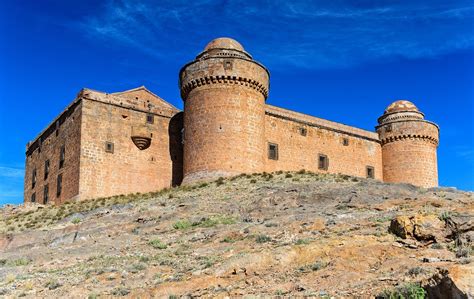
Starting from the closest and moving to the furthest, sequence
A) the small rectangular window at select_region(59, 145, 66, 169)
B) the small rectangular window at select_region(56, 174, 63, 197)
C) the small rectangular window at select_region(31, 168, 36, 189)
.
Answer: the small rectangular window at select_region(56, 174, 63, 197) → the small rectangular window at select_region(59, 145, 66, 169) → the small rectangular window at select_region(31, 168, 36, 189)

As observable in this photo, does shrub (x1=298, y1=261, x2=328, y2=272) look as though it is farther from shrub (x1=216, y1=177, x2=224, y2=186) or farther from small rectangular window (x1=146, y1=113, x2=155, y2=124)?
small rectangular window (x1=146, y1=113, x2=155, y2=124)

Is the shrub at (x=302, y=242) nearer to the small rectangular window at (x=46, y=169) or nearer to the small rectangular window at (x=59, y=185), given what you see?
the small rectangular window at (x=59, y=185)

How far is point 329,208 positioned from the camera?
19.6m

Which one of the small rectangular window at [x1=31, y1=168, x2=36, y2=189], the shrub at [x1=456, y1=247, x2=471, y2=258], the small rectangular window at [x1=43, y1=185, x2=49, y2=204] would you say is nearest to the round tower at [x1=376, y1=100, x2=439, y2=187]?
the small rectangular window at [x1=43, y1=185, x2=49, y2=204]

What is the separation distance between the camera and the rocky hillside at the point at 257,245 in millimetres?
11500

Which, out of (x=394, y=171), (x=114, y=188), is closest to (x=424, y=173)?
(x=394, y=171)

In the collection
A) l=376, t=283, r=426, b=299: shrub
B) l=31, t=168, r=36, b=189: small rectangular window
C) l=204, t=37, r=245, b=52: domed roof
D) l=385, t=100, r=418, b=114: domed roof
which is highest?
l=204, t=37, r=245, b=52: domed roof

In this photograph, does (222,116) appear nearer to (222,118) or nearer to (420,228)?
(222,118)

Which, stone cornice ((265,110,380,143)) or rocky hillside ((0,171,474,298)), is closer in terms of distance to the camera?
rocky hillside ((0,171,474,298))

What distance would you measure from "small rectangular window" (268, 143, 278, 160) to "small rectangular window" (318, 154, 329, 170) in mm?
4021

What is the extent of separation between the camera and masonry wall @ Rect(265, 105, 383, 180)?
35.7 meters

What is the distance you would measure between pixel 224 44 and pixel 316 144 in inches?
373

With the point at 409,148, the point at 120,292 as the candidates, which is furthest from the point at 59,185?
the point at 409,148

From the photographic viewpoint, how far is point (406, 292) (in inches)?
362
